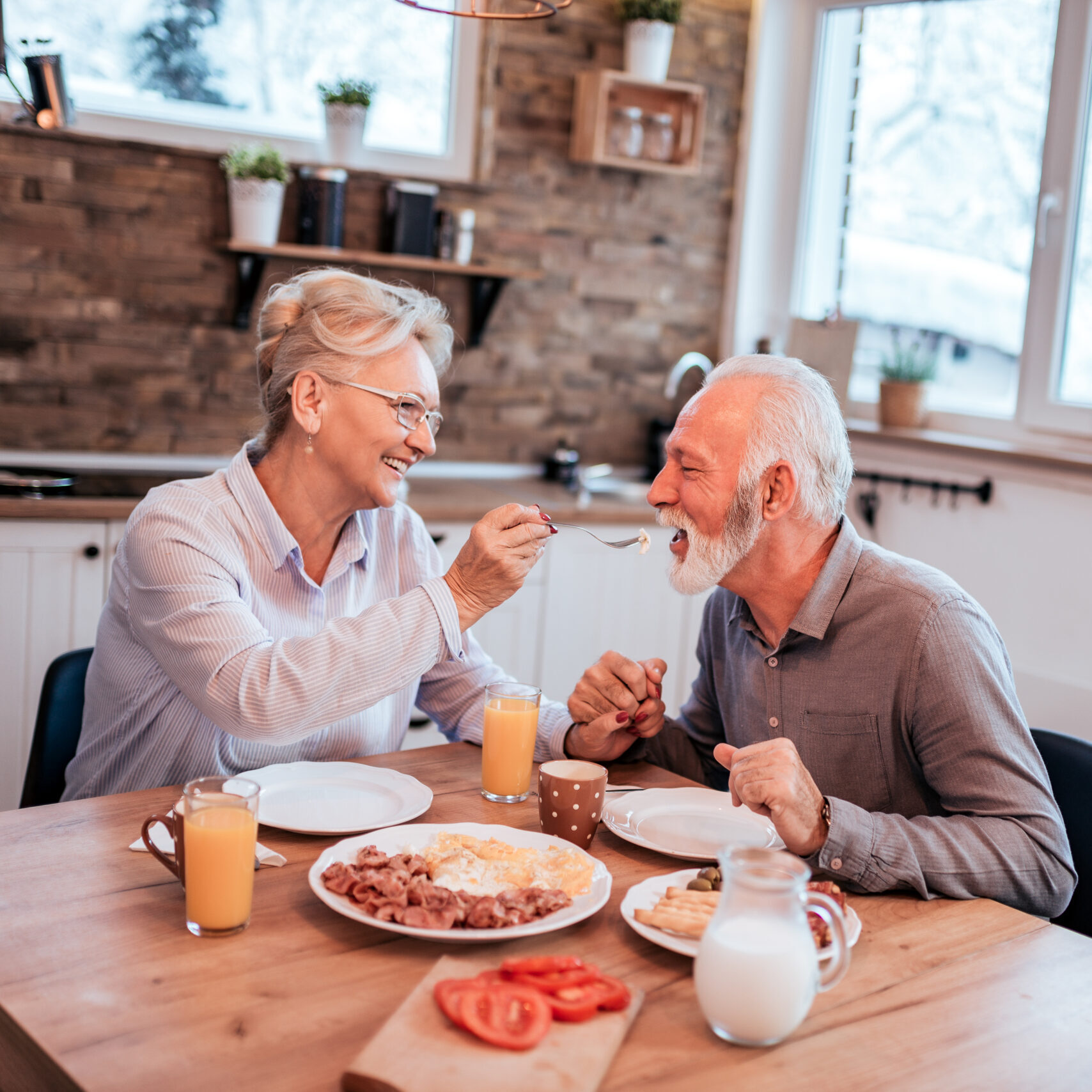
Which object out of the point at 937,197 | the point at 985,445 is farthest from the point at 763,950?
the point at 937,197

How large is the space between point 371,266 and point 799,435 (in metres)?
2.21

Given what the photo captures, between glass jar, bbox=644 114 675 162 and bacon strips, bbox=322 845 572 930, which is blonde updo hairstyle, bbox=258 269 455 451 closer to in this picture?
bacon strips, bbox=322 845 572 930

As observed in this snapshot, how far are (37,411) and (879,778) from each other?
8.32ft

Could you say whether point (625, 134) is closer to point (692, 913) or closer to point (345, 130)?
point (345, 130)

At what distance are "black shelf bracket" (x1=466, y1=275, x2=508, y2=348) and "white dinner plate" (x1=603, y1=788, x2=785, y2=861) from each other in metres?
2.45

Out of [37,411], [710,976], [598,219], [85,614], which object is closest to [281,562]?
[710,976]

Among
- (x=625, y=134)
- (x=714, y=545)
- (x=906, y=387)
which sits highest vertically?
(x=625, y=134)

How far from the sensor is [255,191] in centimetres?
329

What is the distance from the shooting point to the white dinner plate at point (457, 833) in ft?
3.79

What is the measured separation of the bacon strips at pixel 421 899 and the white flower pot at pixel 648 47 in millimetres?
3146

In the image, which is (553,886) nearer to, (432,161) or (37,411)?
(37,411)

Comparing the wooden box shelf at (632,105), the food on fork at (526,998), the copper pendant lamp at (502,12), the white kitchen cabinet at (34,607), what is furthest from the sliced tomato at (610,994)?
the wooden box shelf at (632,105)

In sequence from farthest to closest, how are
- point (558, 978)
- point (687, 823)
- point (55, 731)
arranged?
point (55, 731) < point (687, 823) < point (558, 978)

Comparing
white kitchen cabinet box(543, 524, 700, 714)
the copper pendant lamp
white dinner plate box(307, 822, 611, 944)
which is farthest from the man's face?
white kitchen cabinet box(543, 524, 700, 714)
